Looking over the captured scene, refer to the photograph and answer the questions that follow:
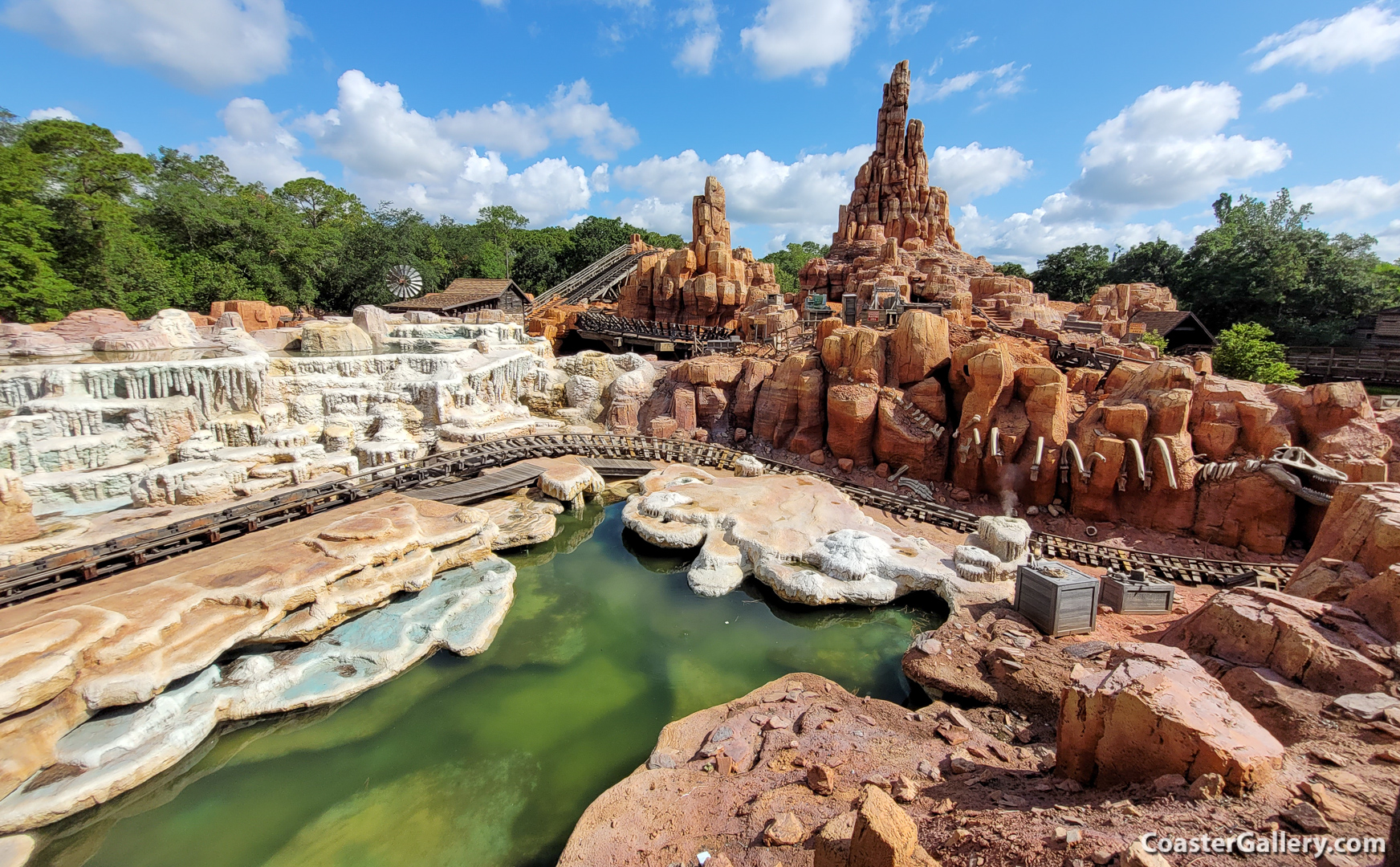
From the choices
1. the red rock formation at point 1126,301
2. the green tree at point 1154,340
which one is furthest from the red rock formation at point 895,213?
the green tree at point 1154,340

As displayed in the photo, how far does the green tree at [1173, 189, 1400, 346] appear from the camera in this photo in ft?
85.7

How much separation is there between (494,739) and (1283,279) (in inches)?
1545

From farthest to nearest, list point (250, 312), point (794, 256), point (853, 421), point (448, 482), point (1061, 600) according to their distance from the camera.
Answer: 1. point (794, 256)
2. point (250, 312)
3. point (853, 421)
4. point (448, 482)
5. point (1061, 600)

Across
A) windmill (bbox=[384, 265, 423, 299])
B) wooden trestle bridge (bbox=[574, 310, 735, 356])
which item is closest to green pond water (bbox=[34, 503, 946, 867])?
wooden trestle bridge (bbox=[574, 310, 735, 356])

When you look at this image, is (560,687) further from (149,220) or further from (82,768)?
(149,220)

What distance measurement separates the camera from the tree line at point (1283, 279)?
26.2 m

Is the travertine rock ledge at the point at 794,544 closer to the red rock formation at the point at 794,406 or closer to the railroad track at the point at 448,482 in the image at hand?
the railroad track at the point at 448,482

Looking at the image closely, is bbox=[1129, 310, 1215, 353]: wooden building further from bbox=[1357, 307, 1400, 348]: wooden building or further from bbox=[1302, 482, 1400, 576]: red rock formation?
bbox=[1302, 482, 1400, 576]: red rock formation

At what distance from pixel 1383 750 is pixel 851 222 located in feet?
146

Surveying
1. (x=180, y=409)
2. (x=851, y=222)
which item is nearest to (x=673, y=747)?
(x=180, y=409)

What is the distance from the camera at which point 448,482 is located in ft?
50.0

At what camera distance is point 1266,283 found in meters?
27.6

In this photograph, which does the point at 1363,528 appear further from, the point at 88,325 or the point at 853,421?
the point at 88,325

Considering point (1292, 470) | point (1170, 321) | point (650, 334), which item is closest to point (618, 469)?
point (650, 334)
